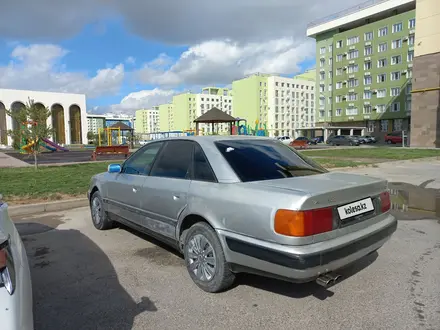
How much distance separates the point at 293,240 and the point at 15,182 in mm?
9606

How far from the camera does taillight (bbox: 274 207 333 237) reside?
101 inches

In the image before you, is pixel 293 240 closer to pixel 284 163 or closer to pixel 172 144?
pixel 284 163

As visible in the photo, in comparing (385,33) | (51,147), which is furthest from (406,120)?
(51,147)

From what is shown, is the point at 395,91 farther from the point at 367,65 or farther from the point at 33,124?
the point at 33,124

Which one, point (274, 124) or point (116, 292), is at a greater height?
point (274, 124)

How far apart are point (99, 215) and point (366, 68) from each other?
66750mm

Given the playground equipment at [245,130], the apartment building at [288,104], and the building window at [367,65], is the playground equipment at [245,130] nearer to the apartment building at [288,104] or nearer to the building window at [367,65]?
the apartment building at [288,104]

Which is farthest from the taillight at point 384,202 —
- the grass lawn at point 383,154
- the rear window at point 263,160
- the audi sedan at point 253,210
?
the grass lawn at point 383,154

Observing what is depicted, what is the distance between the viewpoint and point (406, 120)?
56.1 m

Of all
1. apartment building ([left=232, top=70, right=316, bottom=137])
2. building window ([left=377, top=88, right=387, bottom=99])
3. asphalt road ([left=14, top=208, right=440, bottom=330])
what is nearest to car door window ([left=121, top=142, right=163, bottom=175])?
asphalt road ([left=14, top=208, right=440, bottom=330])

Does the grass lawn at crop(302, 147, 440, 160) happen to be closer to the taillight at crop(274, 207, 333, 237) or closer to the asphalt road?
the asphalt road

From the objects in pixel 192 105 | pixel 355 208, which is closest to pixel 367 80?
pixel 355 208

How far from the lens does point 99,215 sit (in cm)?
534

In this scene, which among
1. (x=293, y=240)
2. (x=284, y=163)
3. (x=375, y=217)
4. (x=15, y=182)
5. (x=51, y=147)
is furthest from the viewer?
(x=51, y=147)
